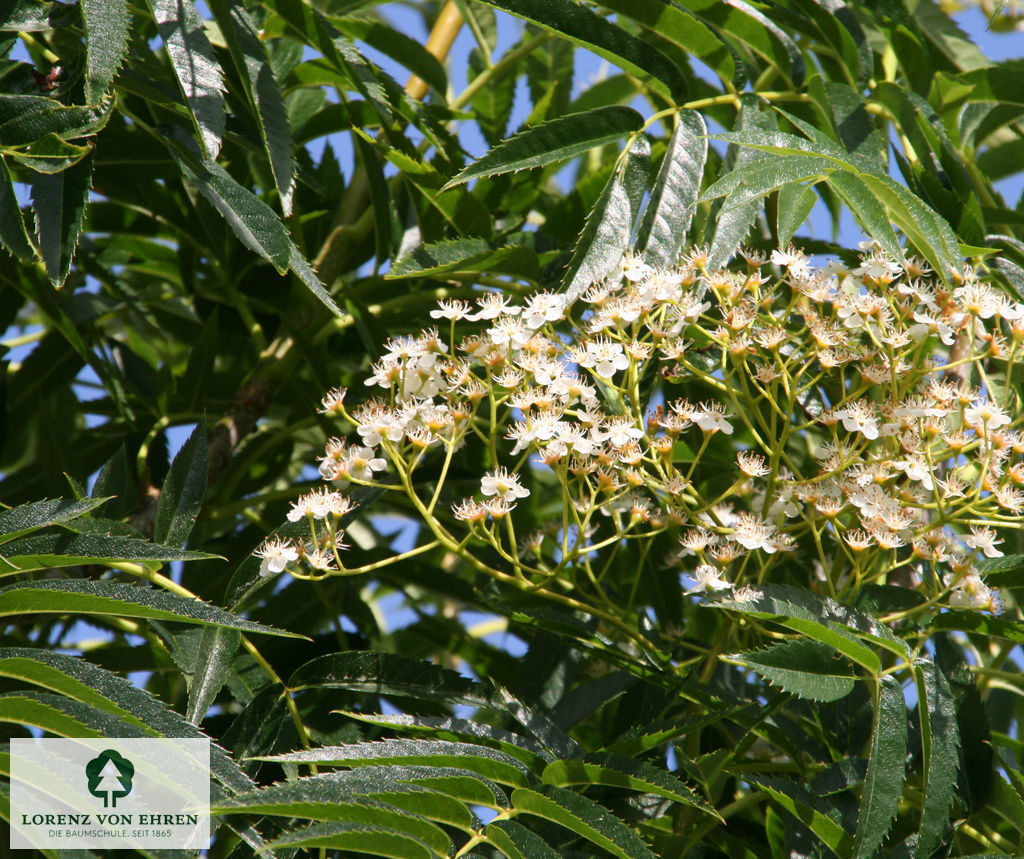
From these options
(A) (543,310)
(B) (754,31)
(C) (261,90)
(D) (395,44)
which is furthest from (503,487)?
(D) (395,44)

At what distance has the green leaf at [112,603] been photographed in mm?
913

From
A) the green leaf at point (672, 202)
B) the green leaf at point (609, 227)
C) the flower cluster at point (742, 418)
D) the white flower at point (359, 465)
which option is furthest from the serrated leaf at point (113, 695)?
the green leaf at point (672, 202)

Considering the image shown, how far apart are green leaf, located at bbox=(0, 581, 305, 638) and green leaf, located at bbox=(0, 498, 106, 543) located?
6cm

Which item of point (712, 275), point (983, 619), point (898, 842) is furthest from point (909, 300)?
point (898, 842)

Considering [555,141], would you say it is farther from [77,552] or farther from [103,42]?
[77,552]

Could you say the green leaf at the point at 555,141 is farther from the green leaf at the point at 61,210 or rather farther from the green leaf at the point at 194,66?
the green leaf at the point at 61,210

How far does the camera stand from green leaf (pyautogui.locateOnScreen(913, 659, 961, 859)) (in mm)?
932

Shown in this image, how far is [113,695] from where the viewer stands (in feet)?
2.93

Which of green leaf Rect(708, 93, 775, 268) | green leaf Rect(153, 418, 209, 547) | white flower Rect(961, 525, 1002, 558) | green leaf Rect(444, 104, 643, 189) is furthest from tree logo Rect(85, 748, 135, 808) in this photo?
white flower Rect(961, 525, 1002, 558)

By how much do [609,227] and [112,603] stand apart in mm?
636

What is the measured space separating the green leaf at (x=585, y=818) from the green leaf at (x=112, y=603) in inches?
9.7

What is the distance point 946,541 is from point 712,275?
376mm

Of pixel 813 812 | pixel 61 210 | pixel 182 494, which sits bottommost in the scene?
pixel 813 812

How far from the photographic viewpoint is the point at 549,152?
3.88 ft
